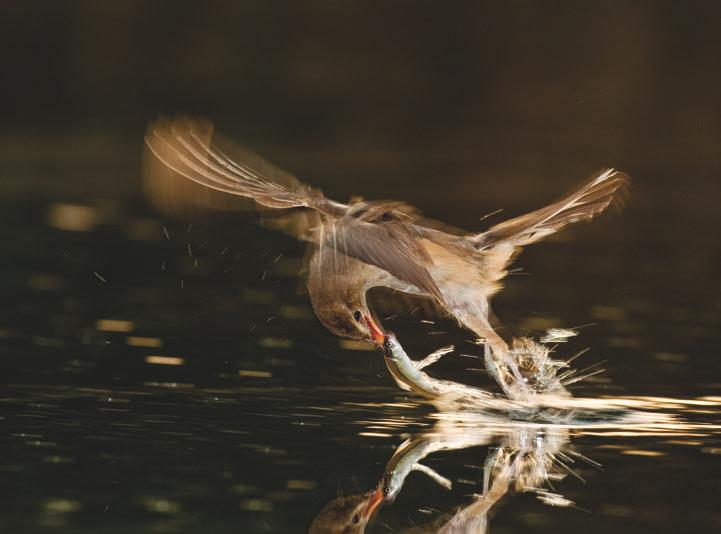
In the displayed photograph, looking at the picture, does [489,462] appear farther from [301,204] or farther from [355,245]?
[301,204]

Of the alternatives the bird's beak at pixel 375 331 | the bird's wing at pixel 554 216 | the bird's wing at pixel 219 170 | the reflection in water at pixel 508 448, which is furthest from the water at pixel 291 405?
the bird's wing at pixel 219 170

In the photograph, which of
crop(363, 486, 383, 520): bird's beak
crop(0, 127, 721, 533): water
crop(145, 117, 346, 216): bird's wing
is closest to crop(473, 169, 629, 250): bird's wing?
crop(0, 127, 721, 533): water

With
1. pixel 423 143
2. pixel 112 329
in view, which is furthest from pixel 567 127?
pixel 112 329

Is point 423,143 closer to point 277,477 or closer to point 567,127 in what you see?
point 567,127

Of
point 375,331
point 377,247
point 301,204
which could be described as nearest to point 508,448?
point 375,331

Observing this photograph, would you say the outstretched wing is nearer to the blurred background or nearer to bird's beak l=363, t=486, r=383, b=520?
the blurred background

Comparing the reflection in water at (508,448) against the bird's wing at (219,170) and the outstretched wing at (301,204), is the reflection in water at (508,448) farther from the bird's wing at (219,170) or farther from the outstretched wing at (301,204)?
the bird's wing at (219,170)
